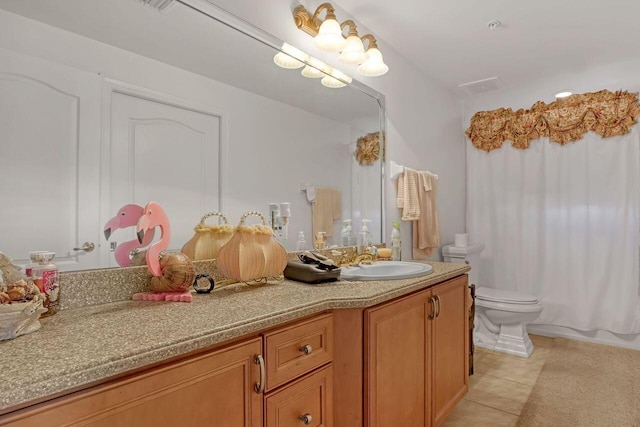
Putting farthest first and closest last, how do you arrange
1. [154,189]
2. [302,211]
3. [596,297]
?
[596,297] < [302,211] < [154,189]

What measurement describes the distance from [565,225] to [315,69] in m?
2.51

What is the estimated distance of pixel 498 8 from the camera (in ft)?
6.84

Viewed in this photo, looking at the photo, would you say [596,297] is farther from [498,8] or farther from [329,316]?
[329,316]

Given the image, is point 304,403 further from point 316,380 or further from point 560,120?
point 560,120

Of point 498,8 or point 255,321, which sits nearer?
point 255,321

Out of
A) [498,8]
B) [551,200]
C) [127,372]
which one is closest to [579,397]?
[551,200]

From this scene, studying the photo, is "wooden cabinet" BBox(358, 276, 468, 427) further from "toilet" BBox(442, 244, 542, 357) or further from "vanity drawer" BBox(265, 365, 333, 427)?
"toilet" BBox(442, 244, 542, 357)

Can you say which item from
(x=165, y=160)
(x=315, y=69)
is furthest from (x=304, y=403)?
(x=315, y=69)

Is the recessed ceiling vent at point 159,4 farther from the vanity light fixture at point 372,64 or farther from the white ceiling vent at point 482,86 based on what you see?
the white ceiling vent at point 482,86

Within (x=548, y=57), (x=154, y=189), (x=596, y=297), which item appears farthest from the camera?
(x=596, y=297)

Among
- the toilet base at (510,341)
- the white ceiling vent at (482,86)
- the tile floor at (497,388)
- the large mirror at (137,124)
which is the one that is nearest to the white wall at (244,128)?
the large mirror at (137,124)

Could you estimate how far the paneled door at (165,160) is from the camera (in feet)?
3.84

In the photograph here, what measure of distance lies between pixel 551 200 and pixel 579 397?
162cm

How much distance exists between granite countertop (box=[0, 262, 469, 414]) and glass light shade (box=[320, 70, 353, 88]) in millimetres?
1196
